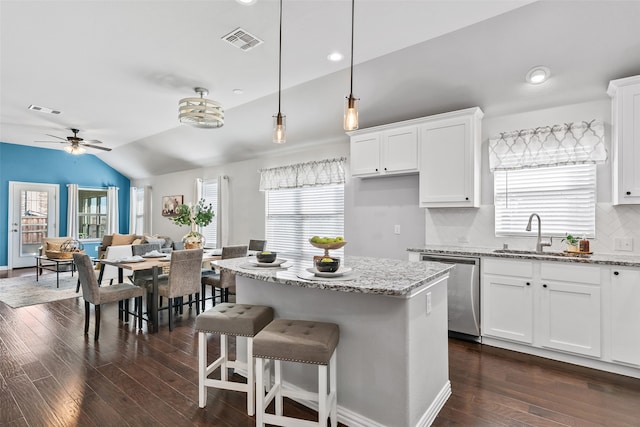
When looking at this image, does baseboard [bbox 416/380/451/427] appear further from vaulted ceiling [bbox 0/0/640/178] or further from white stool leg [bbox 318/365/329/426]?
vaulted ceiling [bbox 0/0/640/178]

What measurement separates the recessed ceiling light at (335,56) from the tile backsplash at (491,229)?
2101 millimetres

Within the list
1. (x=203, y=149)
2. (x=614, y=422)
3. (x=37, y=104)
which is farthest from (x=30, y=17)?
(x=614, y=422)

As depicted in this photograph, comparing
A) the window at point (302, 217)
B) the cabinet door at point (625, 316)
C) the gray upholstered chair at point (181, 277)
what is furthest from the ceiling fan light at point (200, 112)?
the cabinet door at point (625, 316)

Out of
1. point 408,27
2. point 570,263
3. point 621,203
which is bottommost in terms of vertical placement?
point 570,263

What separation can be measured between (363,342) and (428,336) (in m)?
0.44

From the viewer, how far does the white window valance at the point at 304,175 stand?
4.96 meters

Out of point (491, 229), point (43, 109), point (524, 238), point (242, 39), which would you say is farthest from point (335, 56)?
point (43, 109)

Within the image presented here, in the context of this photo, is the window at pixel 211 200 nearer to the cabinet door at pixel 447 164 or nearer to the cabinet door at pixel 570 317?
the cabinet door at pixel 447 164

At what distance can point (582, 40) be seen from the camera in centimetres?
270

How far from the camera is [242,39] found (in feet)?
9.83

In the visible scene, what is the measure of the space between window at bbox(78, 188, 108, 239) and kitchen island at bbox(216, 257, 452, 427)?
8865 millimetres

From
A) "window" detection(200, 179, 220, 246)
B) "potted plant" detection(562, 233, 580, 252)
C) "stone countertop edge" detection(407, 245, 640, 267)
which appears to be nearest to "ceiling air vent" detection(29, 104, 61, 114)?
"window" detection(200, 179, 220, 246)

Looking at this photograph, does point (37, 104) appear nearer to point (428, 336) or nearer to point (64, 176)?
point (64, 176)

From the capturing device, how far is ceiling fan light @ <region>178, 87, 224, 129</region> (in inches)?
135
